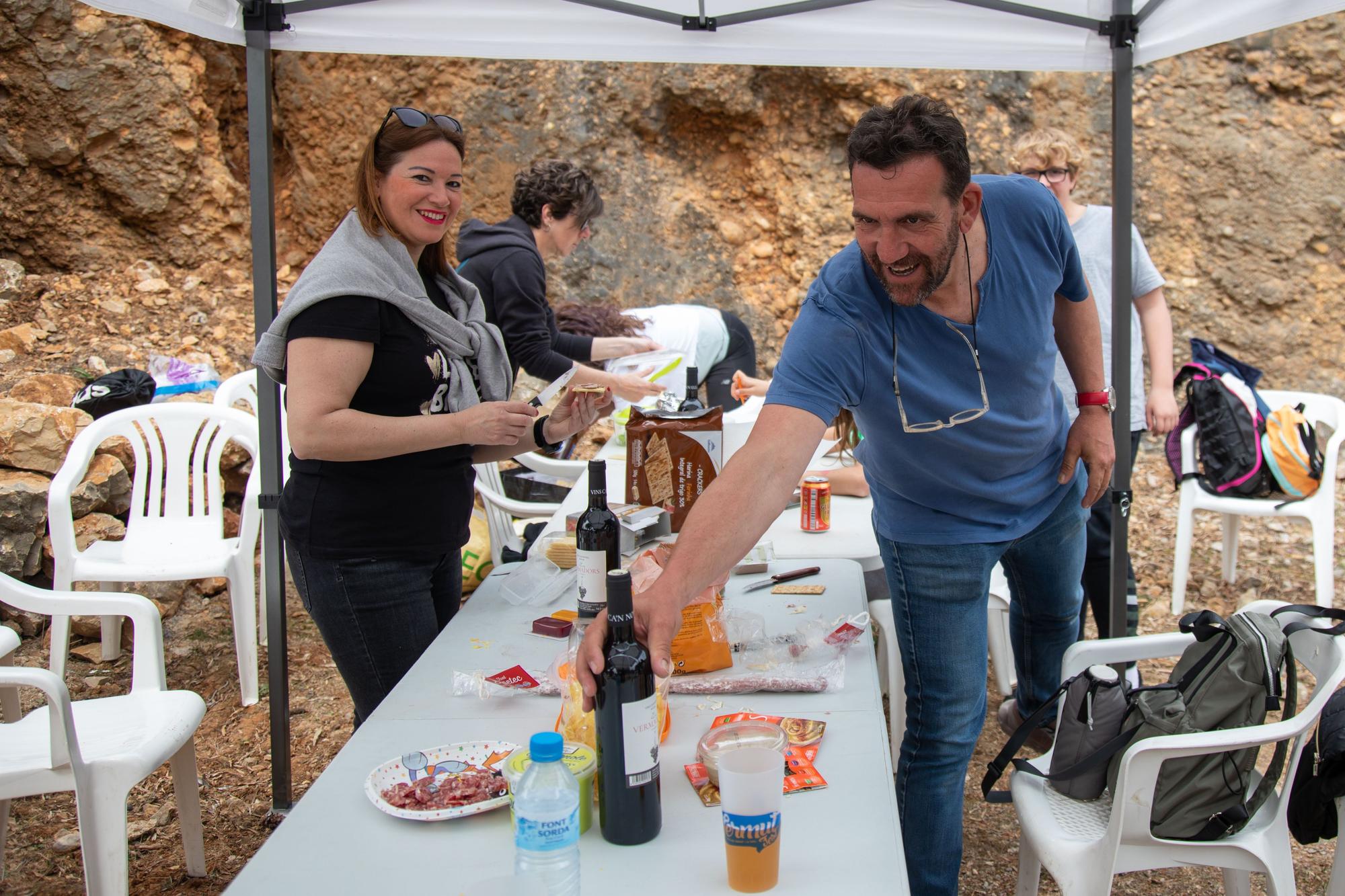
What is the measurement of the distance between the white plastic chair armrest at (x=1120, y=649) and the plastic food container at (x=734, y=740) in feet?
2.84

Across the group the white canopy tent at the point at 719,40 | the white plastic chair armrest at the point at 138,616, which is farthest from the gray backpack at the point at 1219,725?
the white plastic chair armrest at the point at 138,616

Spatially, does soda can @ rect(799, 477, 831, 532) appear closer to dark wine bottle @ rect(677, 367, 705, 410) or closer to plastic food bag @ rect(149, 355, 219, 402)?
dark wine bottle @ rect(677, 367, 705, 410)

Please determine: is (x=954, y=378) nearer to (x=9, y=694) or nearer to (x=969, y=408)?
(x=969, y=408)

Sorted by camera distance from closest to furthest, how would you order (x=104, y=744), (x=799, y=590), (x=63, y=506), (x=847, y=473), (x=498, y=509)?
1. (x=104, y=744)
2. (x=799, y=590)
3. (x=847, y=473)
4. (x=63, y=506)
5. (x=498, y=509)

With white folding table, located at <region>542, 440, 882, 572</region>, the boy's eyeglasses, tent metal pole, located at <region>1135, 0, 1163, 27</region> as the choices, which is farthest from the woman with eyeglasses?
tent metal pole, located at <region>1135, 0, 1163, 27</region>

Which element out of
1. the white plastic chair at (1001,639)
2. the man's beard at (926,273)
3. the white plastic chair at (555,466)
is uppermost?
the man's beard at (926,273)

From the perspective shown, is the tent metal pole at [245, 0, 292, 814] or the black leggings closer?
the tent metal pole at [245, 0, 292, 814]

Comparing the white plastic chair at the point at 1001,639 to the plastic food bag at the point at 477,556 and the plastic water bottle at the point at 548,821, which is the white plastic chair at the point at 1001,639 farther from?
the plastic water bottle at the point at 548,821

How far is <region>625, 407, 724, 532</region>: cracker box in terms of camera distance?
2330mm

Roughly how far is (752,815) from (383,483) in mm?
1160

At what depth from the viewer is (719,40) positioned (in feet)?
9.80

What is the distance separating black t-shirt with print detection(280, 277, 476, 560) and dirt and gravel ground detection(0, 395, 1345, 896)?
1241 millimetres

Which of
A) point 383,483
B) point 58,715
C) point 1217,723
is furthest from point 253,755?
point 1217,723

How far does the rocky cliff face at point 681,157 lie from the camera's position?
22.5 feet
